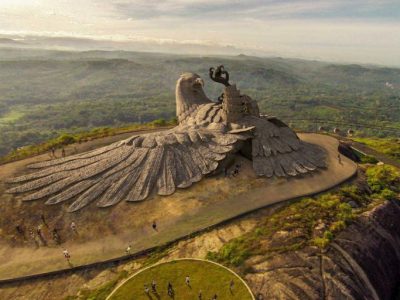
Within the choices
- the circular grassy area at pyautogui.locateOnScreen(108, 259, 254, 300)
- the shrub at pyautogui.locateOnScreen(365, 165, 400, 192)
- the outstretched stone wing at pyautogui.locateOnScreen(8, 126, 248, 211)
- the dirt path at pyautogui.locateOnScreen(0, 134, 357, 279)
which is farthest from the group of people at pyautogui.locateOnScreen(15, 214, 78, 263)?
the shrub at pyautogui.locateOnScreen(365, 165, 400, 192)

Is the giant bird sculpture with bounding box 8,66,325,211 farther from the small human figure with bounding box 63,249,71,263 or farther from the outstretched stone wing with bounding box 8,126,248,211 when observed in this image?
the small human figure with bounding box 63,249,71,263

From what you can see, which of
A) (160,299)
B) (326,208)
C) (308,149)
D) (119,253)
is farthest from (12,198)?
(308,149)

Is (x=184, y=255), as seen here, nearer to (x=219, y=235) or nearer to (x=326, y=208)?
(x=219, y=235)

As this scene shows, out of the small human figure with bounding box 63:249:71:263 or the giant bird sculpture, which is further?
the giant bird sculpture

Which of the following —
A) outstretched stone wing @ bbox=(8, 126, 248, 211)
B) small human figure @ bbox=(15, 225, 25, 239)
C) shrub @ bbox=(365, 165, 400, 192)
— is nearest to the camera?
small human figure @ bbox=(15, 225, 25, 239)

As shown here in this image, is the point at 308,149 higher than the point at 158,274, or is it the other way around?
the point at 308,149

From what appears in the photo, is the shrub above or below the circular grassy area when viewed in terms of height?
above
